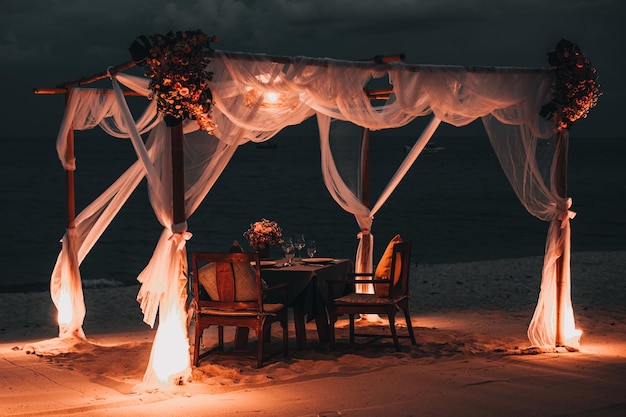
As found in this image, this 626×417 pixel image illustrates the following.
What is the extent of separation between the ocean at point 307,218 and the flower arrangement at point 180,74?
11035 mm

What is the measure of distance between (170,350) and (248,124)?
1654mm

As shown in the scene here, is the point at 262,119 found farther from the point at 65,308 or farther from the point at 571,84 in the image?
the point at 65,308

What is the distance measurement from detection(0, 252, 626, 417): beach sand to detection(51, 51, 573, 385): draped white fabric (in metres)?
0.40

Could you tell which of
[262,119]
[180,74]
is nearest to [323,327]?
[262,119]

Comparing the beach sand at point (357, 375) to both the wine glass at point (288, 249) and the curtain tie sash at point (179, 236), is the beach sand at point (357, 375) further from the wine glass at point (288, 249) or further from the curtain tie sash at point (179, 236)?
the curtain tie sash at point (179, 236)

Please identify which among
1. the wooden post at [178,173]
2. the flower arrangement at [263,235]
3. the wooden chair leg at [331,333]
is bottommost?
the wooden chair leg at [331,333]

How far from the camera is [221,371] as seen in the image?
20.2ft

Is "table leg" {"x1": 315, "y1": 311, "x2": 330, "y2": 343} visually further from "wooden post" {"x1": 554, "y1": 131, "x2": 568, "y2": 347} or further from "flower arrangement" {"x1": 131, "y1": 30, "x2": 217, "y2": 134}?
"flower arrangement" {"x1": 131, "y1": 30, "x2": 217, "y2": 134}

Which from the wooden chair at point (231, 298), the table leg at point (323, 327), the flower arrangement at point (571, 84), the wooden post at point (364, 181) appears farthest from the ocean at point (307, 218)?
the flower arrangement at point (571, 84)

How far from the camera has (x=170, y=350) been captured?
227 inches

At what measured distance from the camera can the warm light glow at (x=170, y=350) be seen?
18.8 ft

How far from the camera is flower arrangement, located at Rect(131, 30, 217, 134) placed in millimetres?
5625

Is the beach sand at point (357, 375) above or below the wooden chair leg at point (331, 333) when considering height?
below

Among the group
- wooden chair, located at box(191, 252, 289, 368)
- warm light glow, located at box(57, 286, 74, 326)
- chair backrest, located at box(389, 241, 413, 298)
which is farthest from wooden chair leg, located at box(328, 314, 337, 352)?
warm light glow, located at box(57, 286, 74, 326)
